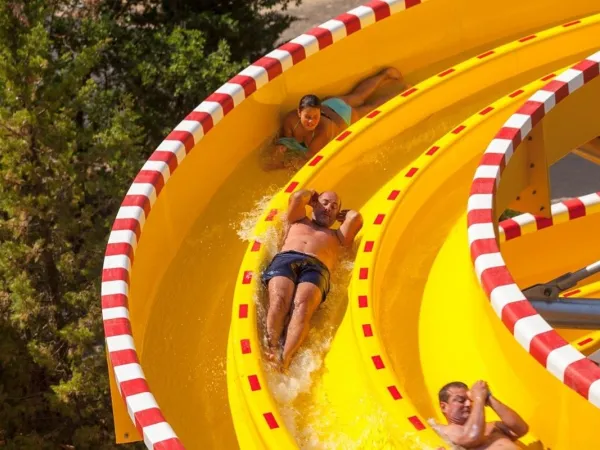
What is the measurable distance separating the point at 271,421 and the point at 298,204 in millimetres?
1957

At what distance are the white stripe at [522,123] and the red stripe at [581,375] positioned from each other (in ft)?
7.89

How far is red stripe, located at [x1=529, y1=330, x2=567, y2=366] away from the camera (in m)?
6.32

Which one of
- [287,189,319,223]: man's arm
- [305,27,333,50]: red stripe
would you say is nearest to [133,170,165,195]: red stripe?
[287,189,319,223]: man's arm

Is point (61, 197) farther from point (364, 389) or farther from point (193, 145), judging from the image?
point (364, 389)

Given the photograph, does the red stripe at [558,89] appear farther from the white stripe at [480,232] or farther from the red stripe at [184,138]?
the red stripe at [184,138]

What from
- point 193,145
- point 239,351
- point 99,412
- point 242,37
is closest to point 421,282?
point 239,351

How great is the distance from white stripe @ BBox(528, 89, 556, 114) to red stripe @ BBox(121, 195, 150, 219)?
110 inches

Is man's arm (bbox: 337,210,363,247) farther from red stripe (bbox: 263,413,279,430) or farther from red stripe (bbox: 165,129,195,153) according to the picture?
red stripe (bbox: 263,413,279,430)

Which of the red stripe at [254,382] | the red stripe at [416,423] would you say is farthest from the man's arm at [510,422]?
the red stripe at [254,382]

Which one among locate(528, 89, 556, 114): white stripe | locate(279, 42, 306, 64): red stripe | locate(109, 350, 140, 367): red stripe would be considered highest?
locate(279, 42, 306, 64): red stripe

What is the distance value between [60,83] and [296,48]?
15.6 feet

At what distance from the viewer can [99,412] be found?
14086mm

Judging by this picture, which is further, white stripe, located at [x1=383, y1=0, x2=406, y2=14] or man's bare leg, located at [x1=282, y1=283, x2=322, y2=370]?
white stripe, located at [x1=383, y1=0, x2=406, y2=14]

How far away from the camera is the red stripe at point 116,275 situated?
25.8 ft
